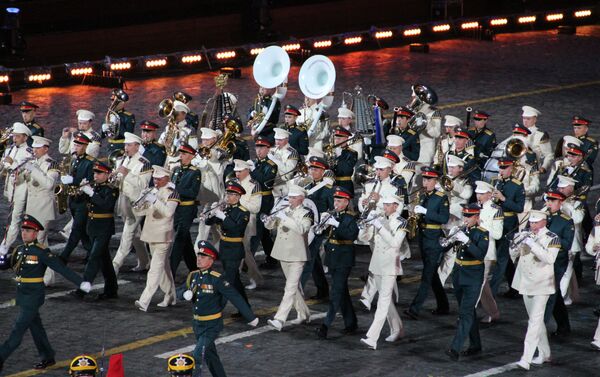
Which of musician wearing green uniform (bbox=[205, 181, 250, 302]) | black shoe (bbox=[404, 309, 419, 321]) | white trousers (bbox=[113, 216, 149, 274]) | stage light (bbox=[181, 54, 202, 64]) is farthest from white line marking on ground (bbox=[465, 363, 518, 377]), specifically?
stage light (bbox=[181, 54, 202, 64])

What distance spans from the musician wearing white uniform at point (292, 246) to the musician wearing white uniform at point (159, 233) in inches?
55.4

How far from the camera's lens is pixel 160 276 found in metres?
18.5

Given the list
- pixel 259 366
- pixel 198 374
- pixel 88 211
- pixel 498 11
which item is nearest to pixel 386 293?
pixel 259 366

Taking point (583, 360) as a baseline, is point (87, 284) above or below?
above

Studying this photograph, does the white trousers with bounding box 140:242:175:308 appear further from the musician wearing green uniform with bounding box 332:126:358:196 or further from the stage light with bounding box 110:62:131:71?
the stage light with bounding box 110:62:131:71

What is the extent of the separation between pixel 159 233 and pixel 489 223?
4186 millimetres

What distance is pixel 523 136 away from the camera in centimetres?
2186

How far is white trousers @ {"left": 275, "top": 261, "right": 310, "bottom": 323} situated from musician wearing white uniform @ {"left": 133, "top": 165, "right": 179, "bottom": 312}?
5.17 ft

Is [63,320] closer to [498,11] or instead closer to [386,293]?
[386,293]

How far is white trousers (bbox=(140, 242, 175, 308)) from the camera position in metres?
18.5

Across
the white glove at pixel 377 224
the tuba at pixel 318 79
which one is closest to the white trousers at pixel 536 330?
the white glove at pixel 377 224

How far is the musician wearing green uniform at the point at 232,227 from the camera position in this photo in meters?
17.9

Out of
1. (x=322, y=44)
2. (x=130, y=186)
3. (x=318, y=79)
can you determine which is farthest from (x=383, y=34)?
(x=130, y=186)

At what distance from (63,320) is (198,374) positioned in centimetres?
358
